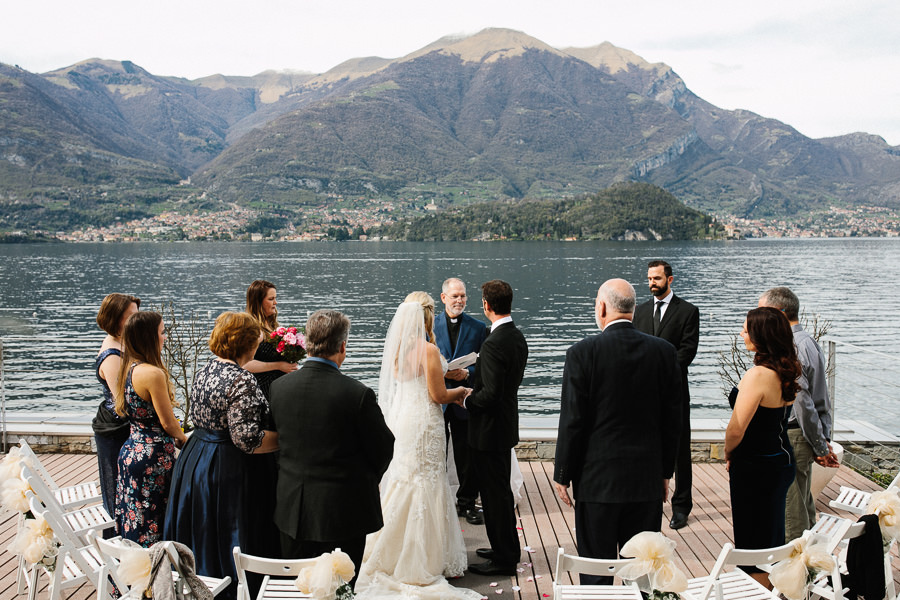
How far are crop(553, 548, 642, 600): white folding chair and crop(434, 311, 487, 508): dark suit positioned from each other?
218 cm

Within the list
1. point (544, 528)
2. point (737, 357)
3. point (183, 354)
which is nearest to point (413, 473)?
point (544, 528)

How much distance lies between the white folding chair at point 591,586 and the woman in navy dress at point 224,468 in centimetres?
150

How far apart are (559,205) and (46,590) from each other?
481 feet

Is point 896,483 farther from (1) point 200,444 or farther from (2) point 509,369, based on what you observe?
(1) point 200,444

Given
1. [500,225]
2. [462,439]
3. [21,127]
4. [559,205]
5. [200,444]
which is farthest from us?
[21,127]

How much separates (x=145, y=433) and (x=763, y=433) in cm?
333

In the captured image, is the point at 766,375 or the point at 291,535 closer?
the point at 291,535

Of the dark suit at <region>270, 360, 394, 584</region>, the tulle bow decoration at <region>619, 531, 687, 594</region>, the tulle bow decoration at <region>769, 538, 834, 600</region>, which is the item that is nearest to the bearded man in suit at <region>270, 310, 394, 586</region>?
the dark suit at <region>270, 360, 394, 584</region>

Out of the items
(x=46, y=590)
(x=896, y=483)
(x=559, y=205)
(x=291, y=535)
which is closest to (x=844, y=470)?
(x=896, y=483)

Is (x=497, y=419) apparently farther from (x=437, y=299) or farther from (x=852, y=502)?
(x=437, y=299)

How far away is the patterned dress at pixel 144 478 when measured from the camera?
134 inches

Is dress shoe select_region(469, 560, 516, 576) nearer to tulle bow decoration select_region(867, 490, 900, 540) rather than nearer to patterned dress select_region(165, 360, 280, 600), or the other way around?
patterned dress select_region(165, 360, 280, 600)

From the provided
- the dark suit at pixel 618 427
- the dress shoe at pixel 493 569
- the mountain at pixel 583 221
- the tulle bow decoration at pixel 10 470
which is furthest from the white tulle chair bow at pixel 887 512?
the mountain at pixel 583 221

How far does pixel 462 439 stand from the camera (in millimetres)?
4980
